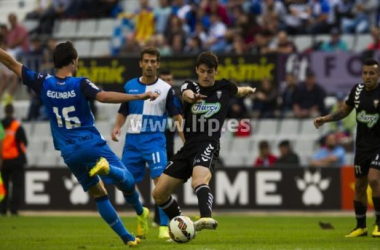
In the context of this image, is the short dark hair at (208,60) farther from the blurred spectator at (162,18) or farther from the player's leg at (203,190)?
the blurred spectator at (162,18)

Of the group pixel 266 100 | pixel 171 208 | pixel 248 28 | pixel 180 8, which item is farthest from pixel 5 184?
pixel 171 208

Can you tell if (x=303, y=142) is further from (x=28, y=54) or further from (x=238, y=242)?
(x=238, y=242)

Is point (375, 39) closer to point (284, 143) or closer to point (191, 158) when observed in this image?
point (284, 143)

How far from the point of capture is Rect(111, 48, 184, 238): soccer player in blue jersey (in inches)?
561

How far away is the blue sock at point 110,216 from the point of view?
11.7m

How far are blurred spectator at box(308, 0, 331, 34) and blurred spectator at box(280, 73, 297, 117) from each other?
6.42ft

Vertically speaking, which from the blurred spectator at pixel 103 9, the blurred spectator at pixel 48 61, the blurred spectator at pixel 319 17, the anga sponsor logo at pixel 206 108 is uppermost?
the blurred spectator at pixel 103 9

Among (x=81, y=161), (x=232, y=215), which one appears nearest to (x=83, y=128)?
(x=81, y=161)

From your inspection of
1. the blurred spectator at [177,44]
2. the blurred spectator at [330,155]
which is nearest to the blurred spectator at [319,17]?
the blurred spectator at [177,44]

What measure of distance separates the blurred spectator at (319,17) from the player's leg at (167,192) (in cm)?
1284

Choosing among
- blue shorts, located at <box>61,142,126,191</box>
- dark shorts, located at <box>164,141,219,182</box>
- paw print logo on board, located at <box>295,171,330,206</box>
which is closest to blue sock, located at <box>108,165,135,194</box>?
blue shorts, located at <box>61,142,126,191</box>

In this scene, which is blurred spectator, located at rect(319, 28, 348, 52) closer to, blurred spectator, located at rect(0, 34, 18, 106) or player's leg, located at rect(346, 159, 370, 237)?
blurred spectator, located at rect(0, 34, 18, 106)

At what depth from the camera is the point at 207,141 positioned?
12.3 meters

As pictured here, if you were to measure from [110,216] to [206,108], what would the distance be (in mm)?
1892
